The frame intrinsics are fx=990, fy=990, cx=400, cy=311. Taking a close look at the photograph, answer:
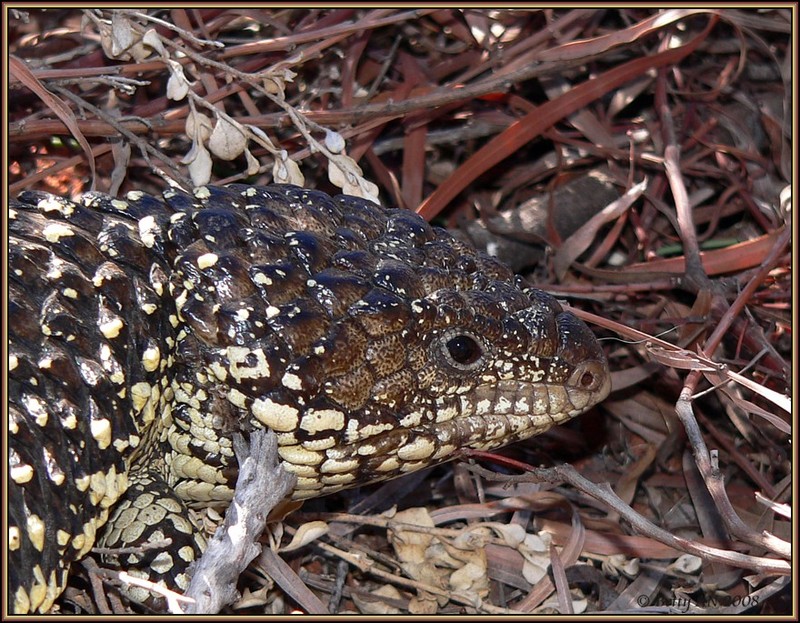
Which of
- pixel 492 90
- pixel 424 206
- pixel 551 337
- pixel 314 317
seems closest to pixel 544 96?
pixel 492 90

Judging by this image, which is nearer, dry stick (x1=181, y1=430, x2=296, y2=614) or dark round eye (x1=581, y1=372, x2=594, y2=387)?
dry stick (x1=181, y1=430, x2=296, y2=614)

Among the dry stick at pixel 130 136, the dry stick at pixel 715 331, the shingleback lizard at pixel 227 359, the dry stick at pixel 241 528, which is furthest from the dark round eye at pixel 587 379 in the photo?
the dry stick at pixel 130 136

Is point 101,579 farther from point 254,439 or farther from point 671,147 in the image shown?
point 671,147

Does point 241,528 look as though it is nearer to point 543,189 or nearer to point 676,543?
point 676,543

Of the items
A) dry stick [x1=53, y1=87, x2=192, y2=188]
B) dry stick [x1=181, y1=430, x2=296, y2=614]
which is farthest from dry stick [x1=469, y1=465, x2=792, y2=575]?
dry stick [x1=53, y1=87, x2=192, y2=188]

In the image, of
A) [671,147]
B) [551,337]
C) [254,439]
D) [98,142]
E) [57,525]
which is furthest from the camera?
[671,147]

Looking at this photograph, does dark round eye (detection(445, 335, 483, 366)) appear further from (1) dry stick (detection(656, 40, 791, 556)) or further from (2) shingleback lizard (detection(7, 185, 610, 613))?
(1) dry stick (detection(656, 40, 791, 556))

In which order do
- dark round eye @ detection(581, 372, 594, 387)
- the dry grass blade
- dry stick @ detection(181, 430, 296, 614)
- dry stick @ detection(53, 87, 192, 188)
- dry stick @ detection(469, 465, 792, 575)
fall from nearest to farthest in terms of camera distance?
dry stick @ detection(181, 430, 296, 614), dry stick @ detection(469, 465, 792, 575), dark round eye @ detection(581, 372, 594, 387), the dry grass blade, dry stick @ detection(53, 87, 192, 188)
